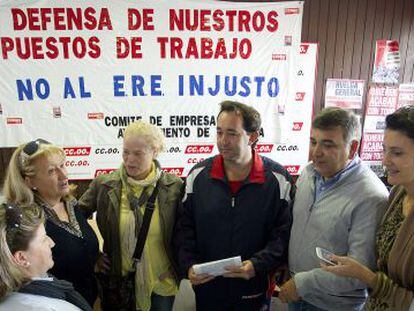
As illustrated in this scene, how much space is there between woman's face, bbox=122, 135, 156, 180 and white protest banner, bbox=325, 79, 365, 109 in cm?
252

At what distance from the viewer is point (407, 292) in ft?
3.82

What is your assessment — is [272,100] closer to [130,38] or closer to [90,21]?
[130,38]

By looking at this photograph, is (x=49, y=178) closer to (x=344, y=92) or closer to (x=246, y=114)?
(x=246, y=114)

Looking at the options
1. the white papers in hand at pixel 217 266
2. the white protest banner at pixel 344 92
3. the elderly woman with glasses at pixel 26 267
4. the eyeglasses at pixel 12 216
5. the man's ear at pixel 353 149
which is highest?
the white protest banner at pixel 344 92

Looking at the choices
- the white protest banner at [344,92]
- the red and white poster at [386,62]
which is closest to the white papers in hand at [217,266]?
the white protest banner at [344,92]

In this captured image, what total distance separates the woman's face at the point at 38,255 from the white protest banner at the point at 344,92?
318cm

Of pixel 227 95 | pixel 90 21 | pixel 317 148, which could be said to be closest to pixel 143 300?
pixel 317 148

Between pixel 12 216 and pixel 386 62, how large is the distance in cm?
376

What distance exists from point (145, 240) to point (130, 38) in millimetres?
2147

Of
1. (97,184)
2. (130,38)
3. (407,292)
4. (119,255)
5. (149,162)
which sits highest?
(130,38)

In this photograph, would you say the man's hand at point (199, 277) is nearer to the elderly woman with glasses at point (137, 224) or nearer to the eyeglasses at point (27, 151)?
the elderly woman with glasses at point (137, 224)

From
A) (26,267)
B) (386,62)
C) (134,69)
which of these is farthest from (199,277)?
(386,62)

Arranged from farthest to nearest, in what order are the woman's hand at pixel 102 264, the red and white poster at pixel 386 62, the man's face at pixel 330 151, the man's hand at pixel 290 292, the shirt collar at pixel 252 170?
1. the red and white poster at pixel 386 62
2. the woman's hand at pixel 102 264
3. the shirt collar at pixel 252 170
4. the man's hand at pixel 290 292
5. the man's face at pixel 330 151

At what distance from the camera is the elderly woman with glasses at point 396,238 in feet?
3.88
